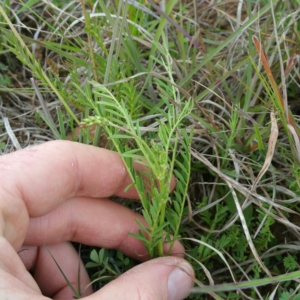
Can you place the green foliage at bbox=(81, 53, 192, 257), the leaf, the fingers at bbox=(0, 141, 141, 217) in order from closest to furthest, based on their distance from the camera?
the green foliage at bbox=(81, 53, 192, 257), the fingers at bbox=(0, 141, 141, 217), the leaf

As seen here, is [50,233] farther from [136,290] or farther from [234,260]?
[234,260]

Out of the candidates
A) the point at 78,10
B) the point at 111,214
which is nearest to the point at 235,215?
the point at 111,214

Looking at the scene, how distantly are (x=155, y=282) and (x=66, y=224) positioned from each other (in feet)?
1.14

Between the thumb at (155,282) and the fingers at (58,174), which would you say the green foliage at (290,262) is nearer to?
the thumb at (155,282)

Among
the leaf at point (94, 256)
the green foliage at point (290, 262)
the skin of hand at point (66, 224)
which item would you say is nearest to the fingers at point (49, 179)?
the skin of hand at point (66, 224)

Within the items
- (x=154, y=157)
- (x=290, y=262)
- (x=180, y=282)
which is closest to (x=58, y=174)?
(x=154, y=157)

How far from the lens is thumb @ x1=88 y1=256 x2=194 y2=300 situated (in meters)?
1.16

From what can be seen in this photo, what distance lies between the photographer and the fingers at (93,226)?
1423 millimetres

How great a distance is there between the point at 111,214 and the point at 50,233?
0.61ft

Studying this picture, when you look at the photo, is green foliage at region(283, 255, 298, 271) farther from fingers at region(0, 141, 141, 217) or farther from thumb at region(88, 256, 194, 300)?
fingers at region(0, 141, 141, 217)

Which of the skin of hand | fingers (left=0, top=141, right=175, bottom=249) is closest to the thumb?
the skin of hand

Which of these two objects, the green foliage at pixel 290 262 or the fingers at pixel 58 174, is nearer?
the fingers at pixel 58 174

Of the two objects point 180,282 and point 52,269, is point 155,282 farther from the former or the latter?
point 52,269

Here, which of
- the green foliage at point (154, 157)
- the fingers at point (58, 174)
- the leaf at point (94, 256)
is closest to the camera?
the green foliage at point (154, 157)
